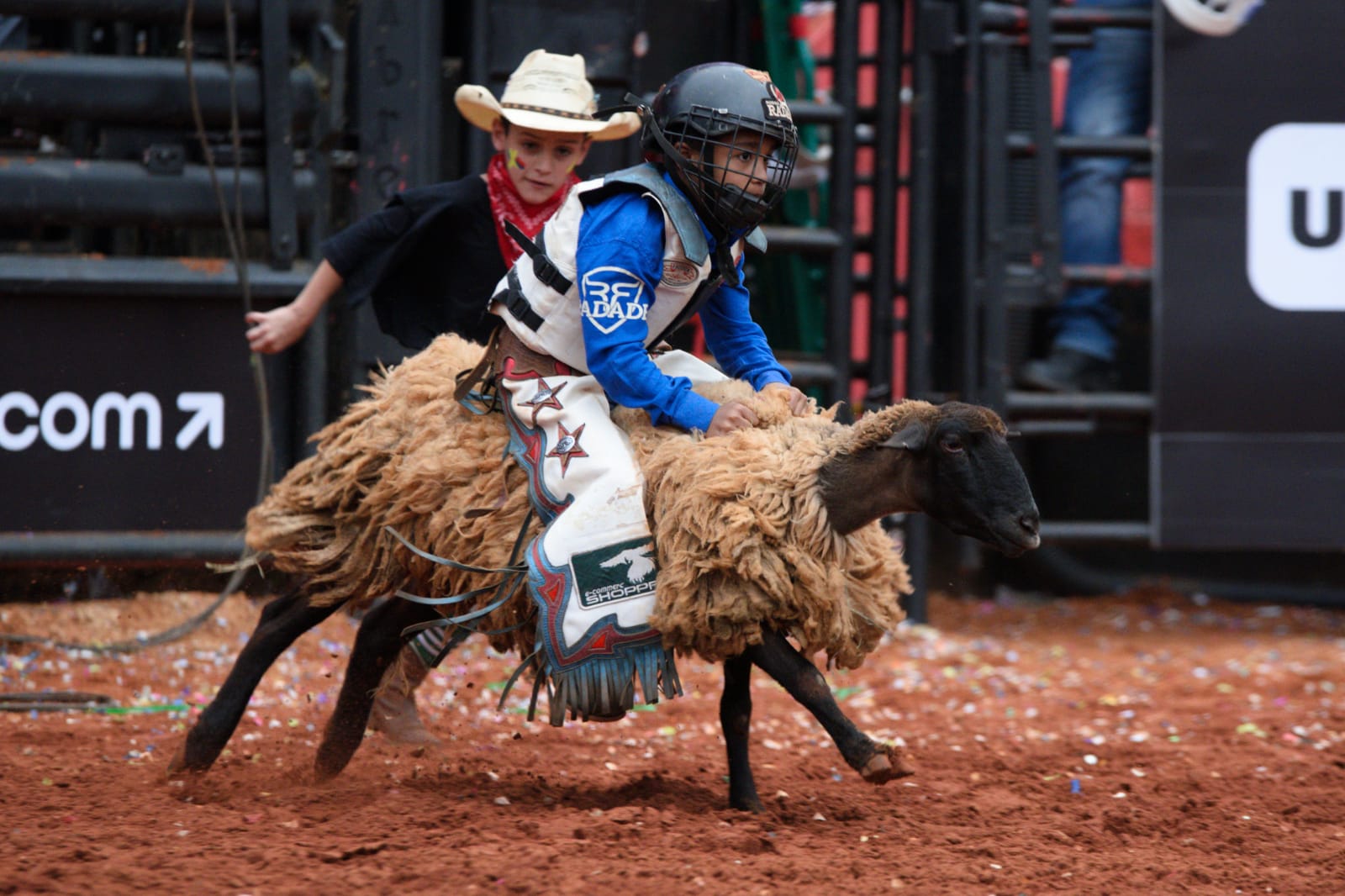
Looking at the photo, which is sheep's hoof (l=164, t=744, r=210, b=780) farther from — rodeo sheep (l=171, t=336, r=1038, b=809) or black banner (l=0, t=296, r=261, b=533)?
black banner (l=0, t=296, r=261, b=533)

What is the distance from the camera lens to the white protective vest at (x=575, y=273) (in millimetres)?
3355

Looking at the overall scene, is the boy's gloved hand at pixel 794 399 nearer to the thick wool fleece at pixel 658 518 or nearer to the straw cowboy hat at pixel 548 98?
the thick wool fleece at pixel 658 518

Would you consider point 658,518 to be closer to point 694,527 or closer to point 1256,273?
point 694,527

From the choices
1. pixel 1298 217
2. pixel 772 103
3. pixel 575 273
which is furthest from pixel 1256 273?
pixel 575 273

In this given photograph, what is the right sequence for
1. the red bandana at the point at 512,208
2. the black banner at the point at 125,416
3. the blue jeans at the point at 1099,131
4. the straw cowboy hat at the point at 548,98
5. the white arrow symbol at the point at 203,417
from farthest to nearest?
the blue jeans at the point at 1099,131
the white arrow symbol at the point at 203,417
the black banner at the point at 125,416
the red bandana at the point at 512,208
the straw cowboy hat at the point at 548,98

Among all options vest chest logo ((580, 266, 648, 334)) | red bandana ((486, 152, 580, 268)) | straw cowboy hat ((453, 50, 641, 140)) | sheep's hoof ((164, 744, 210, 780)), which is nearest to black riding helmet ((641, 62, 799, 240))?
vest chest logo ((580, 266, 648, 334))

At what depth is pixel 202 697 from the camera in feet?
16.1

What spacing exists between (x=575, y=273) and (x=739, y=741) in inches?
44.4

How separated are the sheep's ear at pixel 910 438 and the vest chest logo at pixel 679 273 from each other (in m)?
0.60

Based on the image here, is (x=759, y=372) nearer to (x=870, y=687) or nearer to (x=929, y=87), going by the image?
(x=870, y=687)

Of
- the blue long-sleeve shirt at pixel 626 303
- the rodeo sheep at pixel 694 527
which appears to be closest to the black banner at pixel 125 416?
the rodeo sheep at pixel 694 527

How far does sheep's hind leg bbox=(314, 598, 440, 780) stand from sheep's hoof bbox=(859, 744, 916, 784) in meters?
1.24

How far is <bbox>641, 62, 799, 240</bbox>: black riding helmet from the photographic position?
3.34 meters

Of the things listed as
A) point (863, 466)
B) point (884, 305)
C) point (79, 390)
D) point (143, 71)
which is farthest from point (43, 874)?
point (884, 305)
